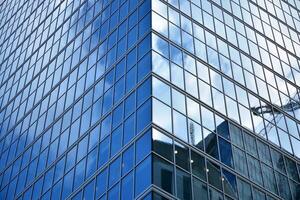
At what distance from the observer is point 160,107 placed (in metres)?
33.8

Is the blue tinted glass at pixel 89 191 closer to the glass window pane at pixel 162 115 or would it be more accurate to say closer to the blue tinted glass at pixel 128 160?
the blue tinted glass at pixel 128 160

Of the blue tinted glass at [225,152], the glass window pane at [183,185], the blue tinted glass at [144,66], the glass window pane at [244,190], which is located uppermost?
the blue tinted glass at [144,66]

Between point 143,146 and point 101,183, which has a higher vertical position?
point 143,146

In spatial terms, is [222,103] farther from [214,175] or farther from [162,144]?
[162,144]

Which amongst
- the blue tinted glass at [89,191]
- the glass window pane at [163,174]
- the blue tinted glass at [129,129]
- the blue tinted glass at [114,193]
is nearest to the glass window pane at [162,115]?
the blue tinted glass at [129,129]

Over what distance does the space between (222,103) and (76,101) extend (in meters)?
10.3

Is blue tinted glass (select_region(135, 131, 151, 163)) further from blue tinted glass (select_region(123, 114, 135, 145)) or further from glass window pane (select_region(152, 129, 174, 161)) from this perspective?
blue tinted glass (select_region(123, 114, 135, 145))

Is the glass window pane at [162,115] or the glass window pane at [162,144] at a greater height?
the glass window pane at [162,115]

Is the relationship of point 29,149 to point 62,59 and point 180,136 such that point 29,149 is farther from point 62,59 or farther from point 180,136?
point 180,136

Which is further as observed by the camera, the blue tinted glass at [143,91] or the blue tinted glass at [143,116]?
the blue tinted glass at [143,91]

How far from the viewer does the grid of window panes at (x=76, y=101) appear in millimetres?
35031

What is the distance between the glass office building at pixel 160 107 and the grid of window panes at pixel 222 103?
8 centimetres

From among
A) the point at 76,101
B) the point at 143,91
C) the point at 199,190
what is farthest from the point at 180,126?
the point at 76,101

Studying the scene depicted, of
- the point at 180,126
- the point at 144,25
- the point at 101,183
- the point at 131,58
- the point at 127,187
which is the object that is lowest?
the point at 127,187
